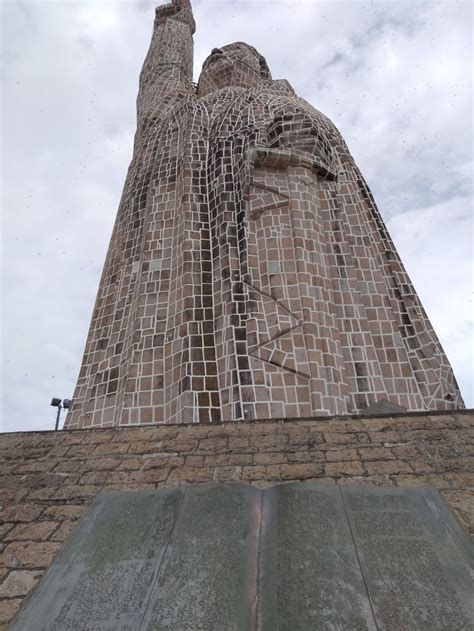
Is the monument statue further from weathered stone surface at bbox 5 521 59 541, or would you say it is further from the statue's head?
weathered stone surface at bbox 5 521 59 541

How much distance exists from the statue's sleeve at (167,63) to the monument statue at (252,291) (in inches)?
64.3

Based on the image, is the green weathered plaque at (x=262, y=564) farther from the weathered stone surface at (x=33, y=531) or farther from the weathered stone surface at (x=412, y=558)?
the weathered stone surface at (x=33, y=531)

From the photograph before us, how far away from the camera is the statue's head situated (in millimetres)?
11359

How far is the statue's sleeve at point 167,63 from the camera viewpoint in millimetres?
10961

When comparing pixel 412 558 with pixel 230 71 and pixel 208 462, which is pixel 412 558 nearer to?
pixel 208 462

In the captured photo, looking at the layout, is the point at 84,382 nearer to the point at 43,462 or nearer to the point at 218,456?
the point at 43,462

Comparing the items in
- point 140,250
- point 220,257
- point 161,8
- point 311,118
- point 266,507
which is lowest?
point 266,507

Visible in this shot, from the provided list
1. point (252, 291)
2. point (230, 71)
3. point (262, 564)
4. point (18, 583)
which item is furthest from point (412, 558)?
point (230, 71)

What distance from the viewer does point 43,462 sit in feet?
12.6

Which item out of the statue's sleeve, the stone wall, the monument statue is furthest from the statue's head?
the stone wall

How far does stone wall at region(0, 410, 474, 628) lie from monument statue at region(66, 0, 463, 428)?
151cm

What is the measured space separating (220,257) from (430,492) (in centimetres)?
478

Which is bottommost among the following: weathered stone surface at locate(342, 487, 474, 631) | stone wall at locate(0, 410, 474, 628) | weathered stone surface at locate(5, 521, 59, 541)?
weathered stone surface at locate(342, 487, 474, 631)

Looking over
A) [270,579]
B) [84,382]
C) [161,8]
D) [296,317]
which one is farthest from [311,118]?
[161,8]
